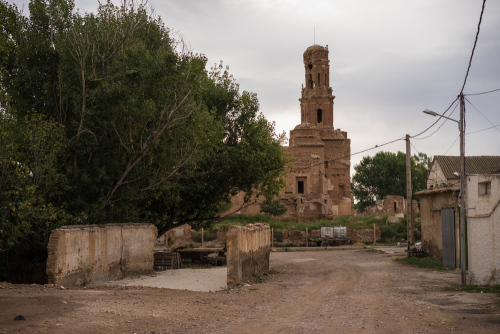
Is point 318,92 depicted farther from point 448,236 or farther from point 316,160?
point 448,236

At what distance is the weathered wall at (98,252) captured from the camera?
13.7 meters

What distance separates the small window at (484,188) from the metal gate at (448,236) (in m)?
7.10

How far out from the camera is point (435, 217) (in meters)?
26.9

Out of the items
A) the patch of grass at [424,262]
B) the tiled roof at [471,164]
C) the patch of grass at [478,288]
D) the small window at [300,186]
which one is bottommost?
the patch of grass at [424,262]

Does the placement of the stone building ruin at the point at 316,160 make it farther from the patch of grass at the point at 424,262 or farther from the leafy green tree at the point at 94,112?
the leafy green tree at the point at 94,112

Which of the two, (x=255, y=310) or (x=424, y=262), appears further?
(x=424, y=262)

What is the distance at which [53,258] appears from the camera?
13578 millimetres

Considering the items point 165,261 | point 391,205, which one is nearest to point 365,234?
point 391,205

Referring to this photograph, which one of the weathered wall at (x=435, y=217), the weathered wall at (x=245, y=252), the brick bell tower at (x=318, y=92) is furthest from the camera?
the brick bell tower at (x=318, y=92)

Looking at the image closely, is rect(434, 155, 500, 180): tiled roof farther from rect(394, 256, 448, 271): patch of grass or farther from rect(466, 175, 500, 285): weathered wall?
rect(466, 175, 500, 285): weathered wall

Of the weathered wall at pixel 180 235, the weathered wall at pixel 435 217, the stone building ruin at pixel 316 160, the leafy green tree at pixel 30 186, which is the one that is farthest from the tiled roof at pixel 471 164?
the leafy green tree at pixel 30 186

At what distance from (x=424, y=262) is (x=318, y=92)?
4910 centimetres

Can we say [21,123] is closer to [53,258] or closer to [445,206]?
[53,258]

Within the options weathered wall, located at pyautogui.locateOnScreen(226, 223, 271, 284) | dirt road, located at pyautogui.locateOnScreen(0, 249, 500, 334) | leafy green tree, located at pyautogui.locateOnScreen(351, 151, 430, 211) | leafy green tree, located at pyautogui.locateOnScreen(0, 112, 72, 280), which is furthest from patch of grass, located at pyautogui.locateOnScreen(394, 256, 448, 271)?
leafy green tree, located at pyautogui.locateOnScreen(351, 151, 430, 211)
